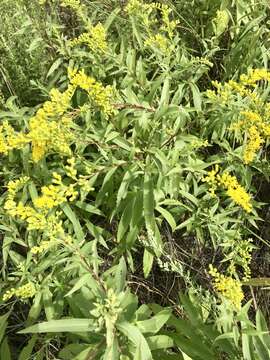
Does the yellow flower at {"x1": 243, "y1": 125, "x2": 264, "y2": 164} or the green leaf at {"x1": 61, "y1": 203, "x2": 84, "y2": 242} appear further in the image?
the green leaf at {"x1": 61, "y1": 203, "x2": 84, "y2": 242}

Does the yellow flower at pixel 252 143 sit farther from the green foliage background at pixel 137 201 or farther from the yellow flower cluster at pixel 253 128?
the green foliage background at pixel 137 201

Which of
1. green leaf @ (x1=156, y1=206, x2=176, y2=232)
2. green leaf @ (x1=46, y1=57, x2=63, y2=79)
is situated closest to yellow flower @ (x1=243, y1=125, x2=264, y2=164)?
green leaf @ (x1=156, y1=206, x2=176, y2=232)

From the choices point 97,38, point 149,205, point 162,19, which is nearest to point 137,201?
point 149,205

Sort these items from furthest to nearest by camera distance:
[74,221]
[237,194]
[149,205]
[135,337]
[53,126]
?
[74,221] < [149,205] < [53,126] < [237,194] < [135,337]

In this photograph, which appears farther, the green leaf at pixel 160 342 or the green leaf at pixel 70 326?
the green leaf at pixel 160 342

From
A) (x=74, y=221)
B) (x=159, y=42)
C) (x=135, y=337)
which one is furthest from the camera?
(x=159, y=42)

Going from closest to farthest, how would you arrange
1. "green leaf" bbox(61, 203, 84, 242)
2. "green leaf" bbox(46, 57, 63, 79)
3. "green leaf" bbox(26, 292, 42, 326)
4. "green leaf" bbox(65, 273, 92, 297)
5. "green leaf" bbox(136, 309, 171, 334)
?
"green leaf" bbox(65, 273, 92, 297) < "green leaf" bbox(136, 309, 171, 334) < "green leaf" bbox(26, 292, 42, 326) < "green leaf" bbox(61, 203, 84, 242) < "green leaf" bbox(46, 57, 63, 79)

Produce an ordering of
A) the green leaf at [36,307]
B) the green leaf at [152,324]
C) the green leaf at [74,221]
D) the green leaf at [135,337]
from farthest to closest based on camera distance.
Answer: the green leaf at [74,221], the green leaf at [36,307], the green leaf at [152,324], the green leaf at [135,337]

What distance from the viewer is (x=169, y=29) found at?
2551mm

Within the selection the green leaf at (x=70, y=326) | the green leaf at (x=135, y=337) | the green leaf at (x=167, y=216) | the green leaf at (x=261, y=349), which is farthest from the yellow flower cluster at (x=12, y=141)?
the green leaf at (x=261, y=349)

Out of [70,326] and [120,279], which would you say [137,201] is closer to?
[120,279]

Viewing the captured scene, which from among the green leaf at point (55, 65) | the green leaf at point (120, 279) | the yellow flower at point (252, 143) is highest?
the green leaf at point (55, 65)

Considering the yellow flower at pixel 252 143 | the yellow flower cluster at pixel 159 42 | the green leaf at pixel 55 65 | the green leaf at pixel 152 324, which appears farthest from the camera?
the green leaf at pixel 55 65

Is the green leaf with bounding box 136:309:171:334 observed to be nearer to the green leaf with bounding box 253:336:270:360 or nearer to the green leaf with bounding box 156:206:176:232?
the green leaf with bounding box 253:336:270:360
